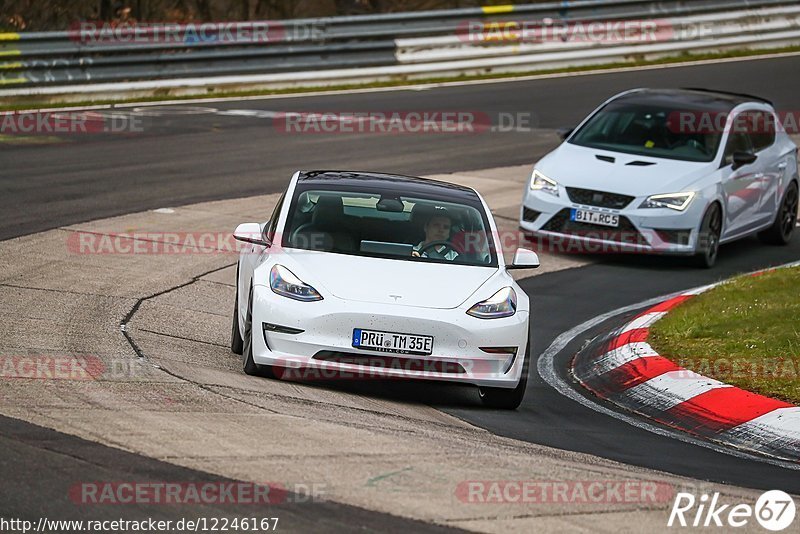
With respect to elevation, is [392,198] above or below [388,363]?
above

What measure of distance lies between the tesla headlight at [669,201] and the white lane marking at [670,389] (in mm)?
4959

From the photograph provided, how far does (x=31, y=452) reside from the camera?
6387 mm

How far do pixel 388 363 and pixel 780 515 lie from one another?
2949mm

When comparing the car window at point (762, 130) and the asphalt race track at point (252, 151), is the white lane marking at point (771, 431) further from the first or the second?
the car window at point (762, 130)

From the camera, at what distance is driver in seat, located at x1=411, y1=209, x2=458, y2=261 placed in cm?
963

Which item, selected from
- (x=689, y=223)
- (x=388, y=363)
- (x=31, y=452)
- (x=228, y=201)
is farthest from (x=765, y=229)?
(x=31, y=452)

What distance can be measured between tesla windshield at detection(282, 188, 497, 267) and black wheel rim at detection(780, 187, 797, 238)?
310 inches

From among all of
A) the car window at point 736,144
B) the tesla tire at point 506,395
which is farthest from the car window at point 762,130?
the tesla tire at point 506,395

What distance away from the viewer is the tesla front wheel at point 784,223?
1683 cm

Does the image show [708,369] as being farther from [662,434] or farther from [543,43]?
[543,43]

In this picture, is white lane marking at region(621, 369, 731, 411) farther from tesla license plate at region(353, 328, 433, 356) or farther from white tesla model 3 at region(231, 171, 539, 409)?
tesla license plate at region(353, 328, 433, 356)

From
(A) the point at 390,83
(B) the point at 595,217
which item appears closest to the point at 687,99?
(B) the point at 595,217

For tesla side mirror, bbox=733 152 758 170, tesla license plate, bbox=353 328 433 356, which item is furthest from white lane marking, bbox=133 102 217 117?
tesla license plate, bbox=353 328 433 356

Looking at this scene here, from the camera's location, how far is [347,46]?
1057 inches
